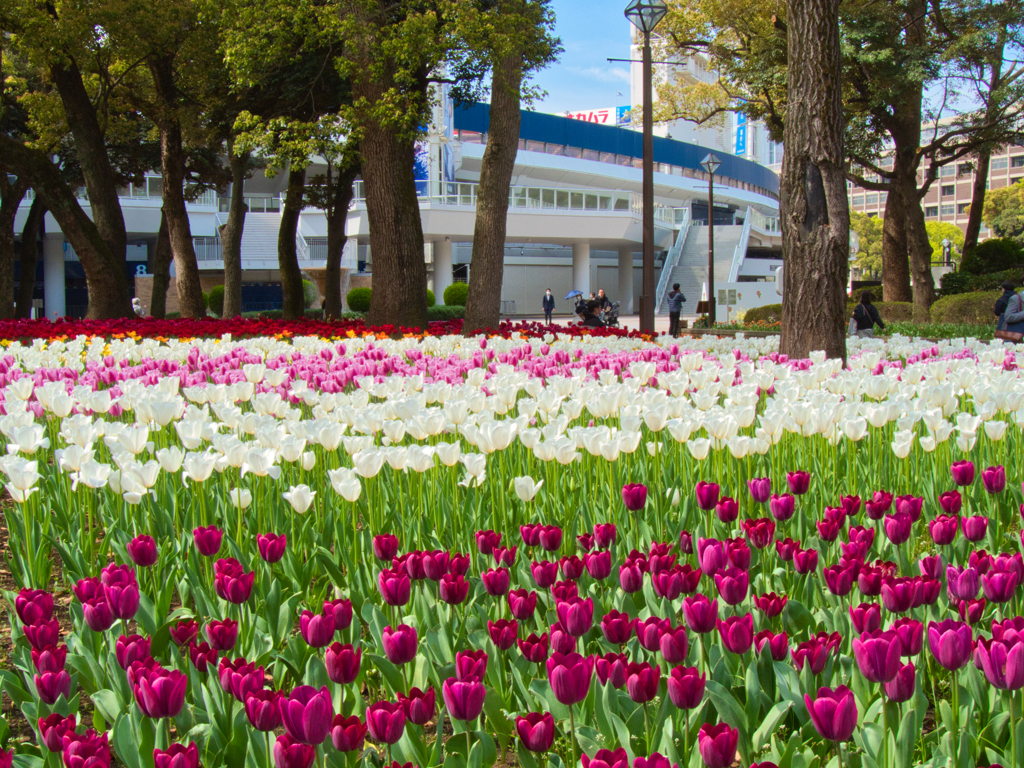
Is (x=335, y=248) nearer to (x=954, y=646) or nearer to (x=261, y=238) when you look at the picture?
(x=261, y=238)

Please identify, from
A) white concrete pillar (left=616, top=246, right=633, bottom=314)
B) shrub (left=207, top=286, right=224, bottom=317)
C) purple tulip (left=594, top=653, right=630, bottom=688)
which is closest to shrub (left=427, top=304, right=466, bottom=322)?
shrub (left=207, top=286, right=224, bottom=317)

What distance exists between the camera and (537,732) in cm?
156

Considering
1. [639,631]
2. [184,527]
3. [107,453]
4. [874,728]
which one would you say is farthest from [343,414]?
[874,728]

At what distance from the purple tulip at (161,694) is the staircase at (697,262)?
160 feet

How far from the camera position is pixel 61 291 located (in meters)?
45.4

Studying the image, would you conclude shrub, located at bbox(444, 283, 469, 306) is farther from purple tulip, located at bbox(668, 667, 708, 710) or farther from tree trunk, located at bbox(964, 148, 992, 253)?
purple tulip, located at bbox(668, 667, 708, 710)

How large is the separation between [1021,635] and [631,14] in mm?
14257

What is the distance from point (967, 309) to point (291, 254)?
53.9 ft

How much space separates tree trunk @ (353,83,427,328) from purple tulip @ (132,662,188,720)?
1305cm

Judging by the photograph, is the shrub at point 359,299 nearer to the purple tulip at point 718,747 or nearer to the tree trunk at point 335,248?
the tree trunk at point 335,248

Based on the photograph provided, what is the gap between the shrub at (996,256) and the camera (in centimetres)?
2923

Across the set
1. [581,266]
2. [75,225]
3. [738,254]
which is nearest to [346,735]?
[75,225]

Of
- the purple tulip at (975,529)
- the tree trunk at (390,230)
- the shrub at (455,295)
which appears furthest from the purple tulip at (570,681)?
the shrub at (455,295)

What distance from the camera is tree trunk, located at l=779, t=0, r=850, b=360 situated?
7.95m
